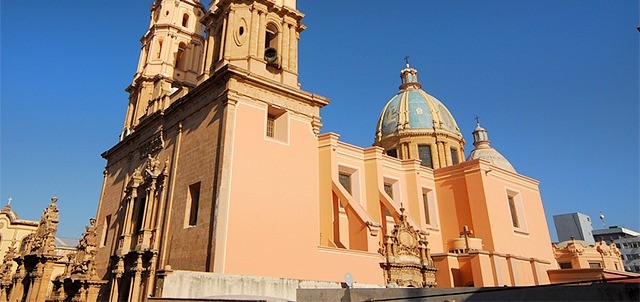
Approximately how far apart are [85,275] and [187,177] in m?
5.33

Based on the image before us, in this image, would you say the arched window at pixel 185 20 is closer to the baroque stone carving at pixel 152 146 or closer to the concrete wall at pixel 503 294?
the baroque stone carving at pixel 152 146

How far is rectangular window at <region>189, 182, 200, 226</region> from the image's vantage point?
1469cm

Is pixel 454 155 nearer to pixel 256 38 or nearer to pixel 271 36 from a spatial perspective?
pixel 271 36

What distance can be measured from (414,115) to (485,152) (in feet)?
24.6

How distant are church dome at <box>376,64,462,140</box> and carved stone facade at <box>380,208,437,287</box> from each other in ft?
55.1

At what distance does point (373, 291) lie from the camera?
727 centimetres

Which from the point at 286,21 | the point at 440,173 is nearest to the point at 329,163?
the point at 286,21

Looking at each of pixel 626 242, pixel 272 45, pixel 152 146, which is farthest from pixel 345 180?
pixel 626 242

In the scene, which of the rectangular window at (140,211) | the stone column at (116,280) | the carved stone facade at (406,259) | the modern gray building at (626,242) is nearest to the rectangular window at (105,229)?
the rectangular window at (140,211)

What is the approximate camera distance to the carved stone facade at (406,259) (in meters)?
15.4

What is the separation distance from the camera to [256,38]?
664 inches

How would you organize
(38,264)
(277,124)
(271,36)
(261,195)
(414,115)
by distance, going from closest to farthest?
(261,195)
(277,124)
(38,264)
(271,36)
(414,115)

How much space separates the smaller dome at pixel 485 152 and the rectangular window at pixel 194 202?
25831mm

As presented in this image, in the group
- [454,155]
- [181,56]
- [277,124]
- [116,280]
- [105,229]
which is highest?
[181,56]
